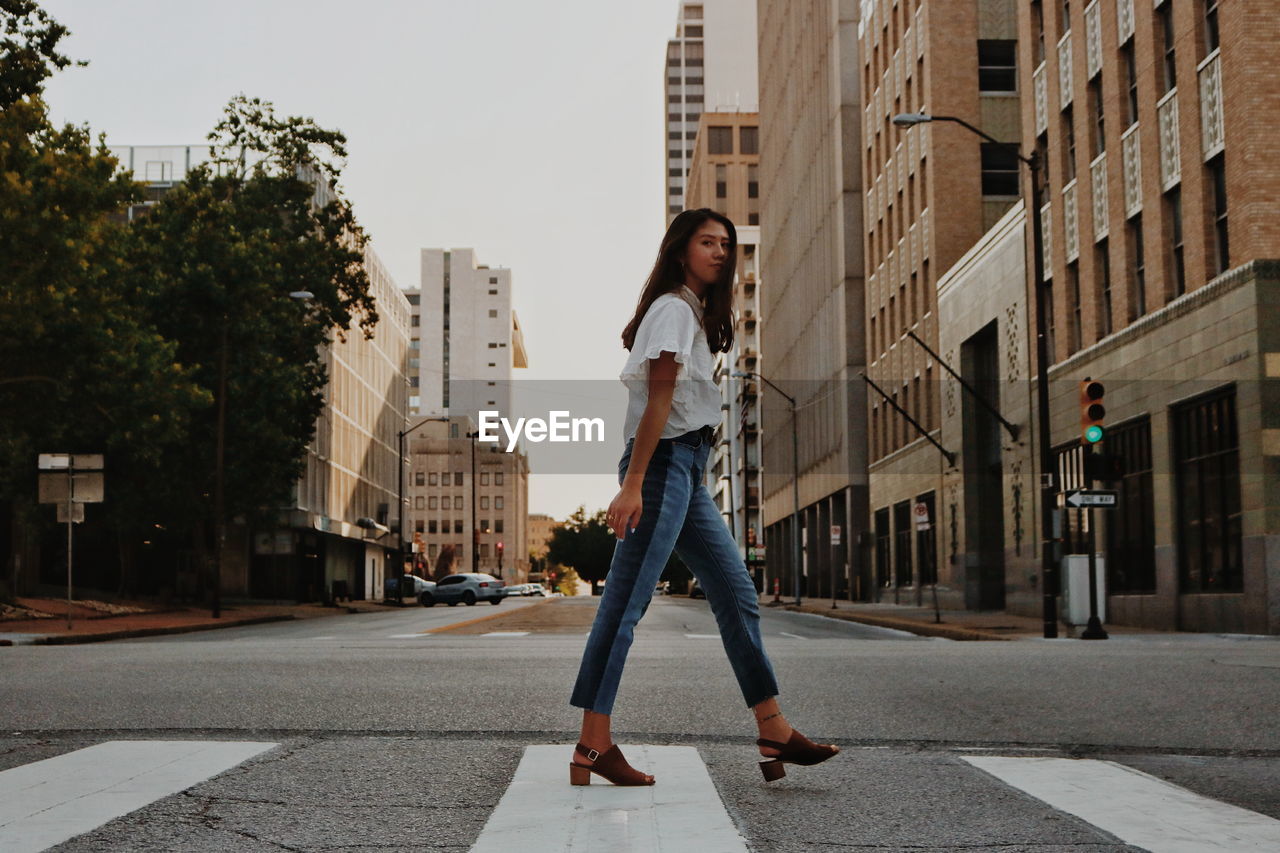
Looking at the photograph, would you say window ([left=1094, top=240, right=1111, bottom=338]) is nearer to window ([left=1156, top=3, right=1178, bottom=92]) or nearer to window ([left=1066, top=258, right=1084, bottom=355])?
window ([left=1066, top=258, right=1084, bottom=355])

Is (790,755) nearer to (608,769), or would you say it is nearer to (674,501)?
(608,769)

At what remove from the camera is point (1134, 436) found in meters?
27.3

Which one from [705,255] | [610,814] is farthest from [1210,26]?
[610,814]

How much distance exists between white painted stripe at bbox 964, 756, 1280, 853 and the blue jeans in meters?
1.04

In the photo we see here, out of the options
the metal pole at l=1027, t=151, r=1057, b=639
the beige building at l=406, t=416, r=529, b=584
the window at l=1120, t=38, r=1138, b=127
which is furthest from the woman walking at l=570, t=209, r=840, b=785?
the beige building at l=406, t=416, r=529, b=584

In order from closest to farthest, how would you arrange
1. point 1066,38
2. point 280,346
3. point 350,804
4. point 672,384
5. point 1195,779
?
point 350,804, point 672,384, point 1195,779, point 1066,38, point 280,346

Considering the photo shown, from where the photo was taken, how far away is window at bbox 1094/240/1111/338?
29125 millimetres

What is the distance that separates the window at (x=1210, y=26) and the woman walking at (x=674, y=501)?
69.5 ft

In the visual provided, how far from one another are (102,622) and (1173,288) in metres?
21.7

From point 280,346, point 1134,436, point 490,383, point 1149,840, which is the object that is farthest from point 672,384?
point 490,383

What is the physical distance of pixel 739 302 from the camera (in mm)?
112188

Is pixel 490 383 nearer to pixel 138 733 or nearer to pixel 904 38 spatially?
pixel 904 38

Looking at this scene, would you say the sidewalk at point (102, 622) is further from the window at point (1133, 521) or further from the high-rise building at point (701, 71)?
the high-rise building at point (701, 71)

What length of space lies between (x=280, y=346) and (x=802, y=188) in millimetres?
36347
